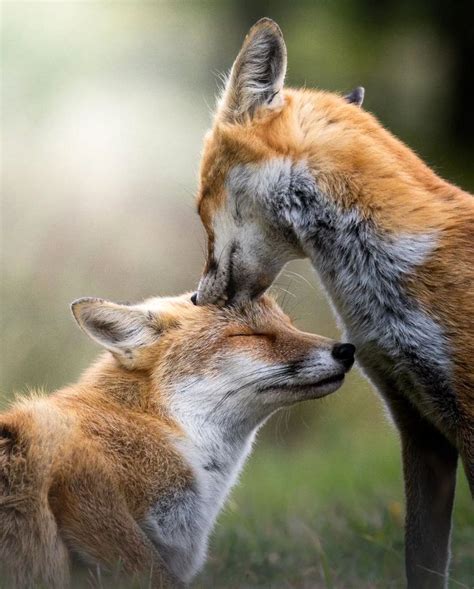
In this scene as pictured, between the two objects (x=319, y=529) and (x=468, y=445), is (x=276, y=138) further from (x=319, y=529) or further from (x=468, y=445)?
(x=319, y=529)

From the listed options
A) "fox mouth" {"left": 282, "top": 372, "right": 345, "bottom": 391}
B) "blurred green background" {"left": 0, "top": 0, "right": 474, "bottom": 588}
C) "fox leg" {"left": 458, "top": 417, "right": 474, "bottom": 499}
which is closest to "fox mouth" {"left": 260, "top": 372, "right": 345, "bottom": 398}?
"fox mouth" {"left": 282, "top": 372, "right": 345, "bottom": 391}

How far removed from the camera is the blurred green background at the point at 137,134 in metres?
9.30

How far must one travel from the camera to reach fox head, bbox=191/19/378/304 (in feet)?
14.3

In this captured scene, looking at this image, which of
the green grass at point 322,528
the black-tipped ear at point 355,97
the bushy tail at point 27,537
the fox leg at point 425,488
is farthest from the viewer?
the black-tipped ear at point 355,97

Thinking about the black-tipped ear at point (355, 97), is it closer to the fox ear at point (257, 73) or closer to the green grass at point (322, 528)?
the fox ear at point (257, 73)

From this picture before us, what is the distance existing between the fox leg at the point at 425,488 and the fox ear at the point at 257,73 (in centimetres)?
150

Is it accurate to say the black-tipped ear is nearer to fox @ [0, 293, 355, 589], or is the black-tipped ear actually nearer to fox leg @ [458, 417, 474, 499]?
fox @ [0, 293, 355, 589]

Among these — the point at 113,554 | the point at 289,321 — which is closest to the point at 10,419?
the point at 113,554

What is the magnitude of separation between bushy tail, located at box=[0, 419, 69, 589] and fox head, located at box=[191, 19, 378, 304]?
141 cm

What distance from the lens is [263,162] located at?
4445 mm

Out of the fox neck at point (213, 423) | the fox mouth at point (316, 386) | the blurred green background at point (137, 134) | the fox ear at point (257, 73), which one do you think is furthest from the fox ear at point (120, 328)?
the blurred green background at point (137, 134)

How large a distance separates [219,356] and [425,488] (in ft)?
3.66

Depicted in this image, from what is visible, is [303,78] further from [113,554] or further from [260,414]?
[113,554]

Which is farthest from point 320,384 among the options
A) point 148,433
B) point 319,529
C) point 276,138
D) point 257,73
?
point 257,73
